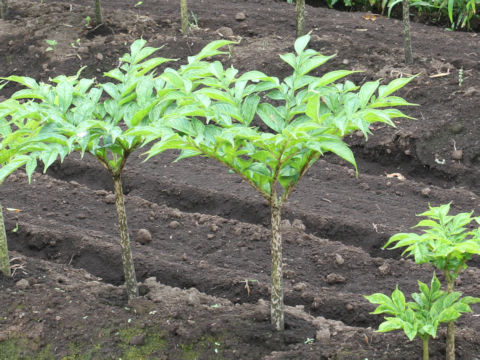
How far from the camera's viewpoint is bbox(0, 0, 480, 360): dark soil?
3.34 meters

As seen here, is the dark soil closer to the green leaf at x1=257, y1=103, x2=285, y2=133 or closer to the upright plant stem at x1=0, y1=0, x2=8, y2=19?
the upright plant stem at x1=0, y1=0, x2=8, y2=19

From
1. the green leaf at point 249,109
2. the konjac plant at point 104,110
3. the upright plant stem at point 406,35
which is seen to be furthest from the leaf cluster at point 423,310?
the upright plant stem at point 406,35

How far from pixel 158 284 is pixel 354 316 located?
1.13m

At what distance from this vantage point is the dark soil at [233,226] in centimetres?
334

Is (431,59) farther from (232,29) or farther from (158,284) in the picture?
(158,284)

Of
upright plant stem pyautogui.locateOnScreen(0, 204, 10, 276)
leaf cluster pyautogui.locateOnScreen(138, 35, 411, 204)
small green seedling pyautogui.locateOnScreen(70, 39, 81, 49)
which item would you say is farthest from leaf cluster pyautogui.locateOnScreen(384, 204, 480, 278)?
small green seedling pyautogui.locateOnScreen(70, 39, 81, 49)

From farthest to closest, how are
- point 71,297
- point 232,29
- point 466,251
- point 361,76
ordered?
1. point 232,29
2. point 361,76
3. point 71,297
4. point 466,251

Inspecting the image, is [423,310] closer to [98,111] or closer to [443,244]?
[443,244]

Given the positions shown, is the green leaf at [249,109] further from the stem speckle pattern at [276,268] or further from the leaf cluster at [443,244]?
the leaf cluster at [443,244]

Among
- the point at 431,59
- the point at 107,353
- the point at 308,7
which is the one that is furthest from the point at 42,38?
the point at 107,353

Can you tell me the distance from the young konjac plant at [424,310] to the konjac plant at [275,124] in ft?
1.97

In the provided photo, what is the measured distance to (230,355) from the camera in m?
3.20

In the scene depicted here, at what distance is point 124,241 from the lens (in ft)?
11.5

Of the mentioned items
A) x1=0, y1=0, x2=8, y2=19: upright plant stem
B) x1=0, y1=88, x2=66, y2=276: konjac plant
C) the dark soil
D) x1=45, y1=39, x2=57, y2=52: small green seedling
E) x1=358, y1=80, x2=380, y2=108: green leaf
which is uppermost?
x1=358, y1=80, x2=380, y2=108: green leaf
